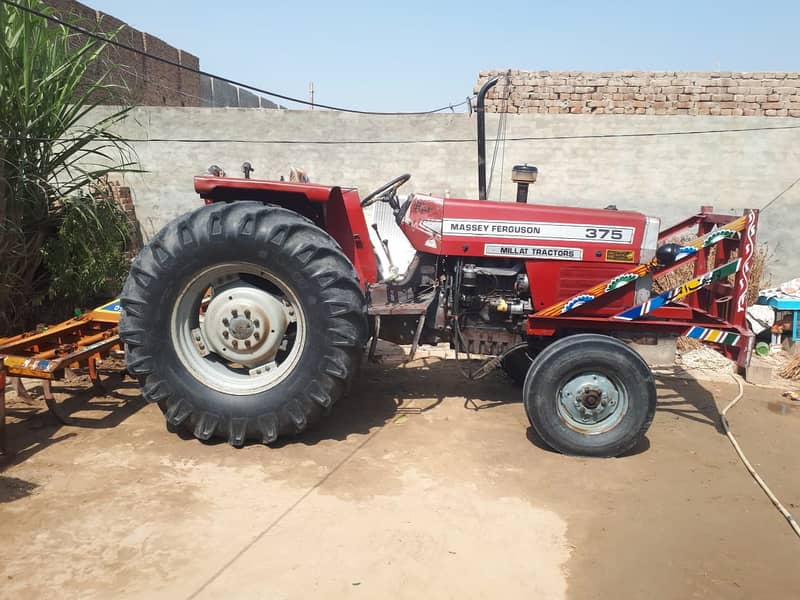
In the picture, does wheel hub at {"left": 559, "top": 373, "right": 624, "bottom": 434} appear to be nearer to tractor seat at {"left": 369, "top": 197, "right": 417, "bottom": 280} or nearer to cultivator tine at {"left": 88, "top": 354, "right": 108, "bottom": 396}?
tractor seat at {"left": 369, "top": 197, "right": 417, "bottom": 280}

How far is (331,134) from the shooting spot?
24.1 feet

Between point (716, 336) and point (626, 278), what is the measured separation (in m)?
0.59

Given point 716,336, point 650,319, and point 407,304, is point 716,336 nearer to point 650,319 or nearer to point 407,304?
point 650,319

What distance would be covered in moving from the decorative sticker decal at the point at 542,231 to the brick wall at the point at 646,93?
400cm

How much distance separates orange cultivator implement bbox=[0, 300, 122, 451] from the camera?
10.9ft

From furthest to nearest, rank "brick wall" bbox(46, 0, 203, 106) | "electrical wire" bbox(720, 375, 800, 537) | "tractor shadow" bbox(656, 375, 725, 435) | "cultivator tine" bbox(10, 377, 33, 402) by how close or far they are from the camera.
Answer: "brick wall" bbox(46, 0, 203, 106) < "tractor shadow" bbox(656, 375, 725, 435) < "cultivator tine" bbox(10, 377, 33, 402) < "electrical wire" bbox(720, 375, 800, 537)

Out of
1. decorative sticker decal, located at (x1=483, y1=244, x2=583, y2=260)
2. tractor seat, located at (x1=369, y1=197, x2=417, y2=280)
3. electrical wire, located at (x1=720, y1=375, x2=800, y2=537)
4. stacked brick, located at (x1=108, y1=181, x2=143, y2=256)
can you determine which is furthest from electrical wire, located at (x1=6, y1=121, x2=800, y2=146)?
decorative sticker decal, located at (x1=483, y1=244, x2=583, y2=260)

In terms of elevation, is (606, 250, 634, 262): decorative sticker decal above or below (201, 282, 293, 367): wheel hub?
above

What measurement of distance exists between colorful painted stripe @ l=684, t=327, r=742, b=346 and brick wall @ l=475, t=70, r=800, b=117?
4.39 metres

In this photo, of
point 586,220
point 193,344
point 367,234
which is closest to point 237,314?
point 193,344

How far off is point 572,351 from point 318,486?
154 centimetres

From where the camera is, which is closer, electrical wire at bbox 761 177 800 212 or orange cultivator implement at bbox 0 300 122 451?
orange cultivator implement at bbox 0 300 122 451

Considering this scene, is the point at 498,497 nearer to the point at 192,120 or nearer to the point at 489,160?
the point at 489,160

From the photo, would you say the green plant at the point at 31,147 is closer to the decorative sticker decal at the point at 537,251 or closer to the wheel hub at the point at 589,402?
the decorative sticker decal at the point at 537,251
